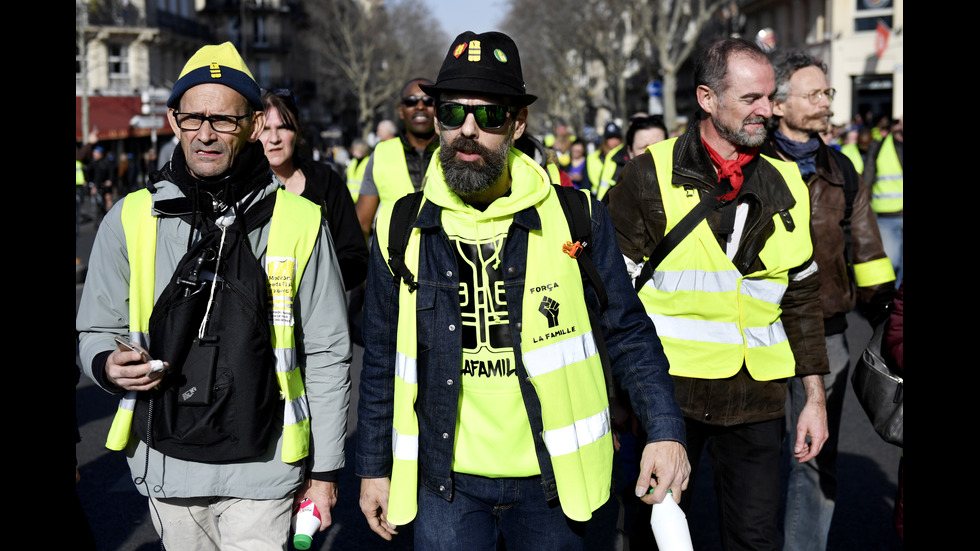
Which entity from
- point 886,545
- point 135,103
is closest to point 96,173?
point 135,103

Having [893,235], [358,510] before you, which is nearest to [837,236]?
[358,510]

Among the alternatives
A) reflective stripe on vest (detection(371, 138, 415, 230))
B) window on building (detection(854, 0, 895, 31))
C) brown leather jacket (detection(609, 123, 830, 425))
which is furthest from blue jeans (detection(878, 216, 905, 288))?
window on building (detection(854, 0, 895, 31))

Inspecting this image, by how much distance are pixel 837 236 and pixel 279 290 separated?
2.42 metres

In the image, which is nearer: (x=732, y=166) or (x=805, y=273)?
(x=732, y=166)

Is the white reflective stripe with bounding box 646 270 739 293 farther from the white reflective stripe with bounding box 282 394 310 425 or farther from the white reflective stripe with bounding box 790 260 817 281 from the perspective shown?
the white reflective stripe with bounding box 282 394 310 425

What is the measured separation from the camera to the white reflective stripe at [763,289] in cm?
338

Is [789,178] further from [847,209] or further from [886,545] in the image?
[886,545]

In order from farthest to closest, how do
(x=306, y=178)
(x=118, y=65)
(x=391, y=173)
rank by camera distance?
1. (x=118, y=65)
2. (x=391, y=173)
3. (x=306, y=178)

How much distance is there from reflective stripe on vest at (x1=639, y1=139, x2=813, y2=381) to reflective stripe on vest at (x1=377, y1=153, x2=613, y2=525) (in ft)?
2.42

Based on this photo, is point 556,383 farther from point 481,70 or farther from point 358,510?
point 358,510

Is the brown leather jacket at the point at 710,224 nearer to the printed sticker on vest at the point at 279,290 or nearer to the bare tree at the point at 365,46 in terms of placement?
the printed sticker on vest at the point at 279,290

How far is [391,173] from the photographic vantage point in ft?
18.9

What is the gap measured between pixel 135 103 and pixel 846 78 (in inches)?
1179

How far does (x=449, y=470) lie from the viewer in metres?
2.65
